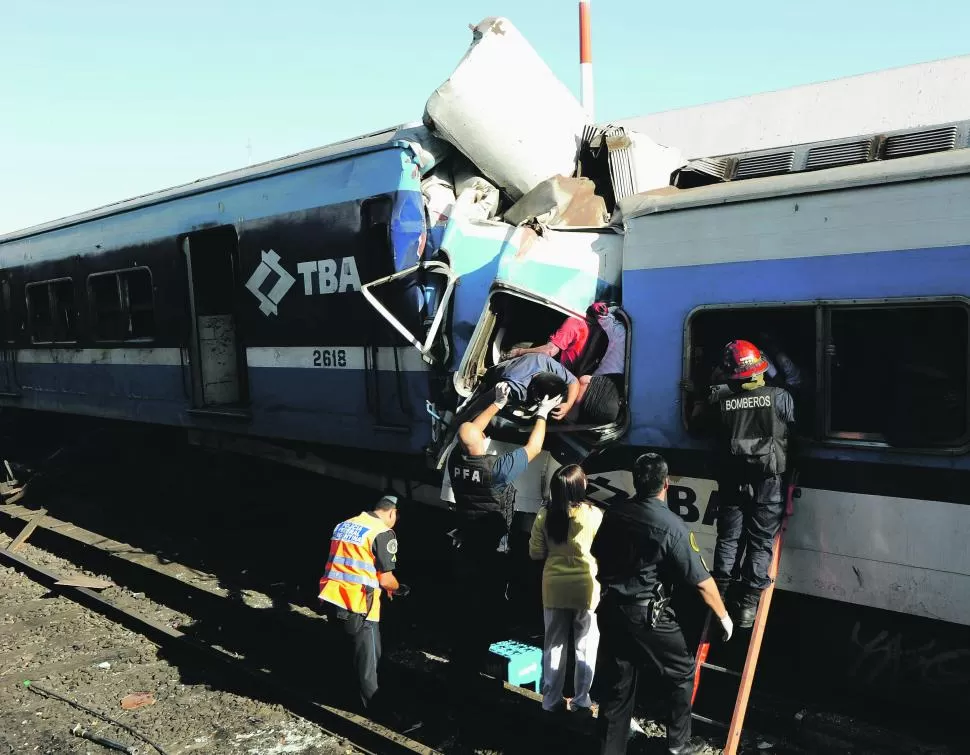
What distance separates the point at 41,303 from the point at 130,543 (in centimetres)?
386

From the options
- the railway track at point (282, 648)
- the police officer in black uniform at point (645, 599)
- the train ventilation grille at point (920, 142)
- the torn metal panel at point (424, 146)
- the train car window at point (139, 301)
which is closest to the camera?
the police officer in black uniform at point (645, 599)

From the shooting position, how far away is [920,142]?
5203mm

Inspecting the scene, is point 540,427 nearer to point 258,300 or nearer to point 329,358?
point 329,358

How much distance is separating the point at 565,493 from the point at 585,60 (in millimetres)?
8395

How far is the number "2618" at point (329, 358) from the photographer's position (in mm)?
7438

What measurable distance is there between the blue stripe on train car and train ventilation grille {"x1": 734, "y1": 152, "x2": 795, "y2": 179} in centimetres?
102

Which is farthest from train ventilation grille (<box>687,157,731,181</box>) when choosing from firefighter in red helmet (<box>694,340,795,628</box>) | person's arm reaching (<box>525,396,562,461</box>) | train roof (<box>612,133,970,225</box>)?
person's arm reaching (<box>525,396,562,461</box>)

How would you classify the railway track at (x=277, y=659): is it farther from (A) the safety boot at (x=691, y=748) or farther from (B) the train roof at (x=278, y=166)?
(B) the train roof at (x=278, y=166)

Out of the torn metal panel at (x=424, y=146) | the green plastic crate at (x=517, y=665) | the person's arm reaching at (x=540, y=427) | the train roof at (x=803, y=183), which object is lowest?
the green plastic crate at (x=517, y=665)

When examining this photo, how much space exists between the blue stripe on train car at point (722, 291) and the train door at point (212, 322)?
458 centimetres

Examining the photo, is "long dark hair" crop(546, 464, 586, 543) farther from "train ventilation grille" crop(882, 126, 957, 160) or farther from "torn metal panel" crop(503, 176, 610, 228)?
"train ventilation grille" crop(882, 126, 957, 160)

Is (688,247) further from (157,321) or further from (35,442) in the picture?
(35,442)

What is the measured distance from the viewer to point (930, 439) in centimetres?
457

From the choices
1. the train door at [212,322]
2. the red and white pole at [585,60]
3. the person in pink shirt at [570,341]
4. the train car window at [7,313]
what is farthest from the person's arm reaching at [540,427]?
the train car window at [7,313]
